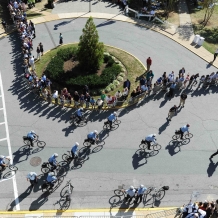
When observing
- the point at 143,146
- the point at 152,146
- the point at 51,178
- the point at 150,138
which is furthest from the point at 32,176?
the point at 152,146

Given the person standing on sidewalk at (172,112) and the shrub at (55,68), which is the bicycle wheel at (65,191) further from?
the shrub at (55,68)

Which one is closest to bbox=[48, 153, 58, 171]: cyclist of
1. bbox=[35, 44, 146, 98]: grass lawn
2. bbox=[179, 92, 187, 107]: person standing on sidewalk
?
bbox=[35, 44, 146, 98]: grass lawn

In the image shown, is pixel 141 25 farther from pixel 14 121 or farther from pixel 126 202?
pixel 126 202

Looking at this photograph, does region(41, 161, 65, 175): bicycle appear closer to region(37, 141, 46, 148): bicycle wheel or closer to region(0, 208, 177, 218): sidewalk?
region(37, 141, 46, 148): bicycle wheel

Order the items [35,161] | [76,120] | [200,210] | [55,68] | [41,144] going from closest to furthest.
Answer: [200,210], [35,161], [41,144], [76,120], [55,68]

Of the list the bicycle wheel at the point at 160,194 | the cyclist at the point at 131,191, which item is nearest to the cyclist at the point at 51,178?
the cyclist at the point at 131,191

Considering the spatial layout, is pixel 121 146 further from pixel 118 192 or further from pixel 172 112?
pixel 172 112
